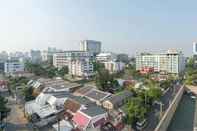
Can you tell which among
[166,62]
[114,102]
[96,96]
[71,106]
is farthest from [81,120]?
[166,62]

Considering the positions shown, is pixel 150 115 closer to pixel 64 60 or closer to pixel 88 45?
pixel 64 60

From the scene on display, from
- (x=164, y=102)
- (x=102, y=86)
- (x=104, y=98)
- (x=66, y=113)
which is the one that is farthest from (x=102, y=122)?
(x=102, y=86)

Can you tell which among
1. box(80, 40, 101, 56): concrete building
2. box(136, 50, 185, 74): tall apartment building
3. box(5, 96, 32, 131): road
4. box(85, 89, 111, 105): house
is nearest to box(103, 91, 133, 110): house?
box(85, 89, 111, 105): house

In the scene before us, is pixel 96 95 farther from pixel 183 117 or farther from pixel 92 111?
pixel 183 117

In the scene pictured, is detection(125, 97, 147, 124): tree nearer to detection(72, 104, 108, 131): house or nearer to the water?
detection(72, 104, 108, 131): house

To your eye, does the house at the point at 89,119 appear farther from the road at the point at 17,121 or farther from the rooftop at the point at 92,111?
the road at the point at 17,121

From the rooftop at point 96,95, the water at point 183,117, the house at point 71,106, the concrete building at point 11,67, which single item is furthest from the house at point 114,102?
the concrete building at point 11,67
